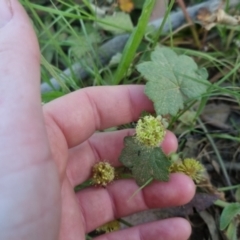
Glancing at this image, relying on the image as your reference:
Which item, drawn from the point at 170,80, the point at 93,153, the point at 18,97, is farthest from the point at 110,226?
the point at 18,97

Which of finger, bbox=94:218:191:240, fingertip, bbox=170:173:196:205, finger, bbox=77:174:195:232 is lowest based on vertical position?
finger, bbox=94:218:191:240

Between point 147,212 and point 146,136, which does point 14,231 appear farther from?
point 147,212

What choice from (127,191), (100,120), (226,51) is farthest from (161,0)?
(127,191)

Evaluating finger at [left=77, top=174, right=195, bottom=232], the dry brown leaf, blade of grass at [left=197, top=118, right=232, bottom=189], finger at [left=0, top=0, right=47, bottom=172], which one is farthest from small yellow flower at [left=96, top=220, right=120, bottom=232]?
the dry brown leaf

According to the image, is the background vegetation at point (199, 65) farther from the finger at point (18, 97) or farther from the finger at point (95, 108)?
the finger at point (18, 97)

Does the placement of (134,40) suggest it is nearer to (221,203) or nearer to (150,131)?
(150,131)

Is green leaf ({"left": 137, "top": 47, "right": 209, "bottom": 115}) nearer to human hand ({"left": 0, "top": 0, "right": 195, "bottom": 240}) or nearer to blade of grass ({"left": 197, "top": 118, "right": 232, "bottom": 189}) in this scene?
human hand ({"left": 0, "top": 0, "right": 195, "bottom": 240})
